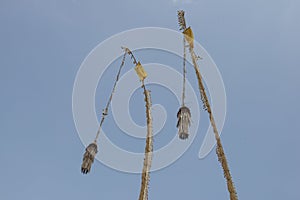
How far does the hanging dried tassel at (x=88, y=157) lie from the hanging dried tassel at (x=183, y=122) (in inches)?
123

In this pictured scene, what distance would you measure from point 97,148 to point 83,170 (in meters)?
1.22

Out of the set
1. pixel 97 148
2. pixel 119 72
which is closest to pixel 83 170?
pixel 97 148

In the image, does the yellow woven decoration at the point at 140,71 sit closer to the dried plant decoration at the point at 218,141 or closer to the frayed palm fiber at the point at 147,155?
the frayed palm fiber at the point at 147,155

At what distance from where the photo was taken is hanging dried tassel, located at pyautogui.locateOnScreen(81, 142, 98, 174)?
34.1ft

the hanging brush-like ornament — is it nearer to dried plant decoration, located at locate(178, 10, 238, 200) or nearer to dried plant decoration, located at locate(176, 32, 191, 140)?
dried plant decoration, located at locate(176, 32, 191, 140)

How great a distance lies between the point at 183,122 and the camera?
33.9 ft

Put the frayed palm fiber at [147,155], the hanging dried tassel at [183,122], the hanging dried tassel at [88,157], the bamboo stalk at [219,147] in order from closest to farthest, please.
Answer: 1. the hanging dried tassel at [183,122]
2. the hanging dried tassel at [88,157]
3. the bamboo stalk at [219,147]
4. the frayed palm fiber at [147,155]

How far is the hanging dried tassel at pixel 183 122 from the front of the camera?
31.8 ft

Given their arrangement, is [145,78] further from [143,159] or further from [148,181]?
[148,181]

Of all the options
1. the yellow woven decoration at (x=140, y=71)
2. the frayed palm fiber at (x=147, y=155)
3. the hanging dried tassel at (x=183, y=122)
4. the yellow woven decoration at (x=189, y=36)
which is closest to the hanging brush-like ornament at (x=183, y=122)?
the hanging dried tassel at (x=183, y=122)

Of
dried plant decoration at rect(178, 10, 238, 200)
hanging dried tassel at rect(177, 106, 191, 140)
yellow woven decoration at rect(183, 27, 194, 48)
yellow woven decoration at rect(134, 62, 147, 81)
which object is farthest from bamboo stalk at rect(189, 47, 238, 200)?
yellow woven decoration at rect(134, 62, 147, 81)

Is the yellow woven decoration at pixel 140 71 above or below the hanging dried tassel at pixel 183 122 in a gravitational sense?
above

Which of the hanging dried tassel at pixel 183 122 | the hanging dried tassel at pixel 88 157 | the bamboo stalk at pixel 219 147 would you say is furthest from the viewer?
the bamboo stalk at pixel 219 147

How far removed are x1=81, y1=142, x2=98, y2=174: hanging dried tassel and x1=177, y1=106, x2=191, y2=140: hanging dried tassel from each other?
313cm
